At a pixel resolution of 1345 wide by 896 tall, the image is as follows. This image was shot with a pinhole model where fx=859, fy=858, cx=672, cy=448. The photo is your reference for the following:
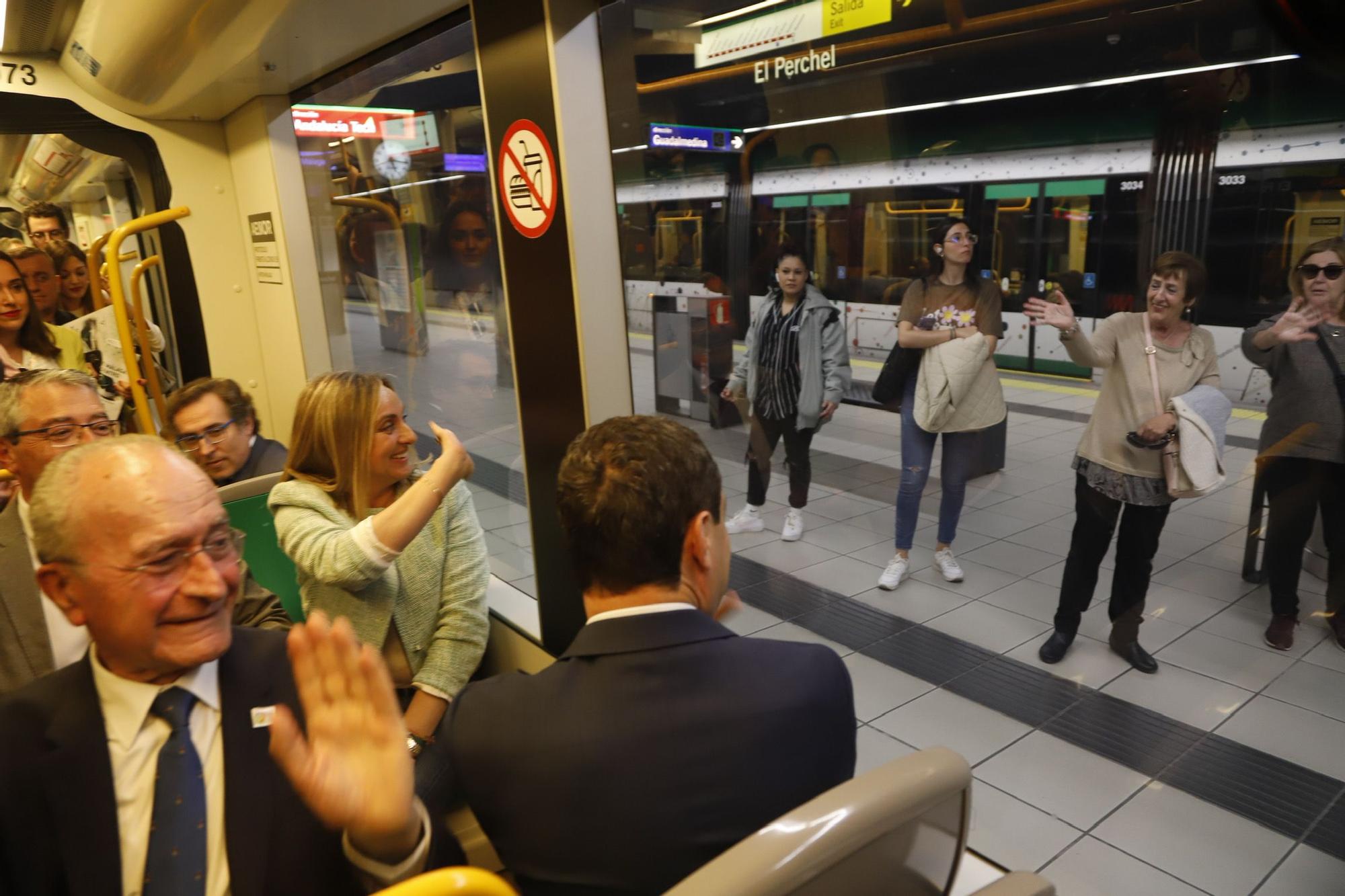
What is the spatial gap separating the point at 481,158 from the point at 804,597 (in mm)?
2596

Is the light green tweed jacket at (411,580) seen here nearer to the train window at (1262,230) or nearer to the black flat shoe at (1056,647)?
the train window at (1262,230)

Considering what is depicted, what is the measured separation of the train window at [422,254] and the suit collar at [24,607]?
1674 millimetres

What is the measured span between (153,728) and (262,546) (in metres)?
1.35

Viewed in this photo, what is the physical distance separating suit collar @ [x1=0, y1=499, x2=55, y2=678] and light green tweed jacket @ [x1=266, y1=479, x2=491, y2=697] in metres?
0.49

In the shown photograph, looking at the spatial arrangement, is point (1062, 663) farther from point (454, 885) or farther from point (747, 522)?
point (454, 885)

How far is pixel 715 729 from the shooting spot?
113cm

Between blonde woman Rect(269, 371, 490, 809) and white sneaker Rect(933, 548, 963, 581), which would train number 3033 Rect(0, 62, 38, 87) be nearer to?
blonde woman Rect(269, 371, 490, 809)

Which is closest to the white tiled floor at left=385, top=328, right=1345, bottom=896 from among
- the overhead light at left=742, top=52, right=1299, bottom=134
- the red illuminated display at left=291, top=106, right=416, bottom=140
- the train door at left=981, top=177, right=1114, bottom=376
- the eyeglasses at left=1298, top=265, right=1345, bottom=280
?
the eyeglasses at left=1298, top=265, right=1345, bottom=280

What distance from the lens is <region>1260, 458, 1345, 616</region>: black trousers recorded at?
2.93 meters

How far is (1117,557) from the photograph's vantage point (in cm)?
347

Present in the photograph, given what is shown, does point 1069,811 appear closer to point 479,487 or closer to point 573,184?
point 573,184

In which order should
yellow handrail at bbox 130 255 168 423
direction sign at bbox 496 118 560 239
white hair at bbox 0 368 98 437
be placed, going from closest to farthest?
white hair at bbox 0 368 98 437 → direction sign at bbox 496 118 560 239 → yellow handrail at bbox 130 255 168 423

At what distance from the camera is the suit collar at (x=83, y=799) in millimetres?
1172

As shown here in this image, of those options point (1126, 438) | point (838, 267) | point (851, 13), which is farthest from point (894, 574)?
point (851, 13)
